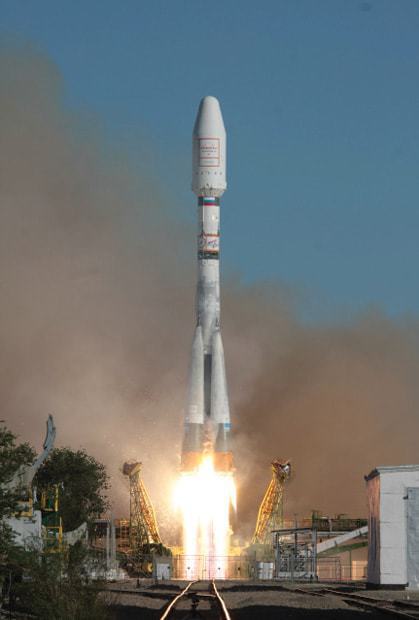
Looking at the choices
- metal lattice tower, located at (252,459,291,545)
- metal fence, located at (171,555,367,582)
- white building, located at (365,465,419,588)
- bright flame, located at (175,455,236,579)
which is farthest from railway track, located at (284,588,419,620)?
metal lattice tower, located at (252,459,291,545)

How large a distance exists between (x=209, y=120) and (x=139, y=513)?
32820 mm

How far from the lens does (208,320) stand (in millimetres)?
110312

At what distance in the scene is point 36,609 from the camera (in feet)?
129

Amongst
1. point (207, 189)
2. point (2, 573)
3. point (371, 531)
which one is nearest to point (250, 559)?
point (207, 189)

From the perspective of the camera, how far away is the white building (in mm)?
64438

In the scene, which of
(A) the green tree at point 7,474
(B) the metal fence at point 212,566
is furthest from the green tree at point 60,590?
(B) the metal fence at point 212,566

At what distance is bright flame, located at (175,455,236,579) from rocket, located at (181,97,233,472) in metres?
1.34

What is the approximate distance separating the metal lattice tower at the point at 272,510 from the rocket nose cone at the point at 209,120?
90.8 ft

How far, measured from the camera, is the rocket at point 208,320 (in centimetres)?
10769

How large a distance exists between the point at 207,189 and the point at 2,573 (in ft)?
212

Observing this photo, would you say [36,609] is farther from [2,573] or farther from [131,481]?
[131,481]

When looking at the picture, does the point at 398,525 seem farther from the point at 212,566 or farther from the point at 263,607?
the point at 212,566

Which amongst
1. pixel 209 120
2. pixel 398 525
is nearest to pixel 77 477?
pixel 209 120

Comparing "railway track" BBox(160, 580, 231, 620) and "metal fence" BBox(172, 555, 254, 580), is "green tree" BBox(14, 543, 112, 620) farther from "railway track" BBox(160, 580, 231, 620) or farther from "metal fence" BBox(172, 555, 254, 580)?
"metal fence" BBox(172, 555, 254, 580)
